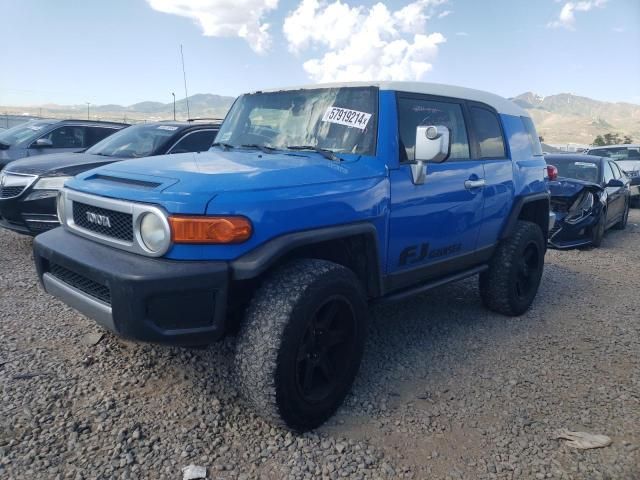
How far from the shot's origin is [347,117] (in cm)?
336

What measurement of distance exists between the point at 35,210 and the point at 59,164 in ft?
1.96

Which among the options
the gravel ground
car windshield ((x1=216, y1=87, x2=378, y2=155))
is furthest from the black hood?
car windshield ((x1=216, y1=87, x2=378, y2=155))

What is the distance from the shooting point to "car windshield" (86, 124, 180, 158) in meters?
6.11

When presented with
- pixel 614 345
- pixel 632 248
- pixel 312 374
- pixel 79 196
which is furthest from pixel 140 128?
pixel 632 248

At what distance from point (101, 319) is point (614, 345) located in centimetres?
390

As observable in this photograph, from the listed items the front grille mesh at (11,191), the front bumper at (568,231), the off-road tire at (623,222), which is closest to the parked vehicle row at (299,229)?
the front grille mesh at (11,191)

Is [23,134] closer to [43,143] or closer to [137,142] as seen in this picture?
[43,143]

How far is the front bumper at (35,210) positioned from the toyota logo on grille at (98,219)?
2889mm

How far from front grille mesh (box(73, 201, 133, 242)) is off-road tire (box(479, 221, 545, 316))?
10.4ft

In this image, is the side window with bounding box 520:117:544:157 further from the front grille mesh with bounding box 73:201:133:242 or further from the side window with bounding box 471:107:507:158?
the front grille mesh with bounding box 73:201:133:242

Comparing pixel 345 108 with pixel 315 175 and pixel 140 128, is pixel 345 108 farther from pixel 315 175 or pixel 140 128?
pixel 140 128

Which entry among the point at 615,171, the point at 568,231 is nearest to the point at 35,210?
the point at 568,231

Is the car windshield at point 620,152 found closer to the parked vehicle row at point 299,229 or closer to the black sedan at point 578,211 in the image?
the black sedan at point 578,211

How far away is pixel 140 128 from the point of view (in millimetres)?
6609
